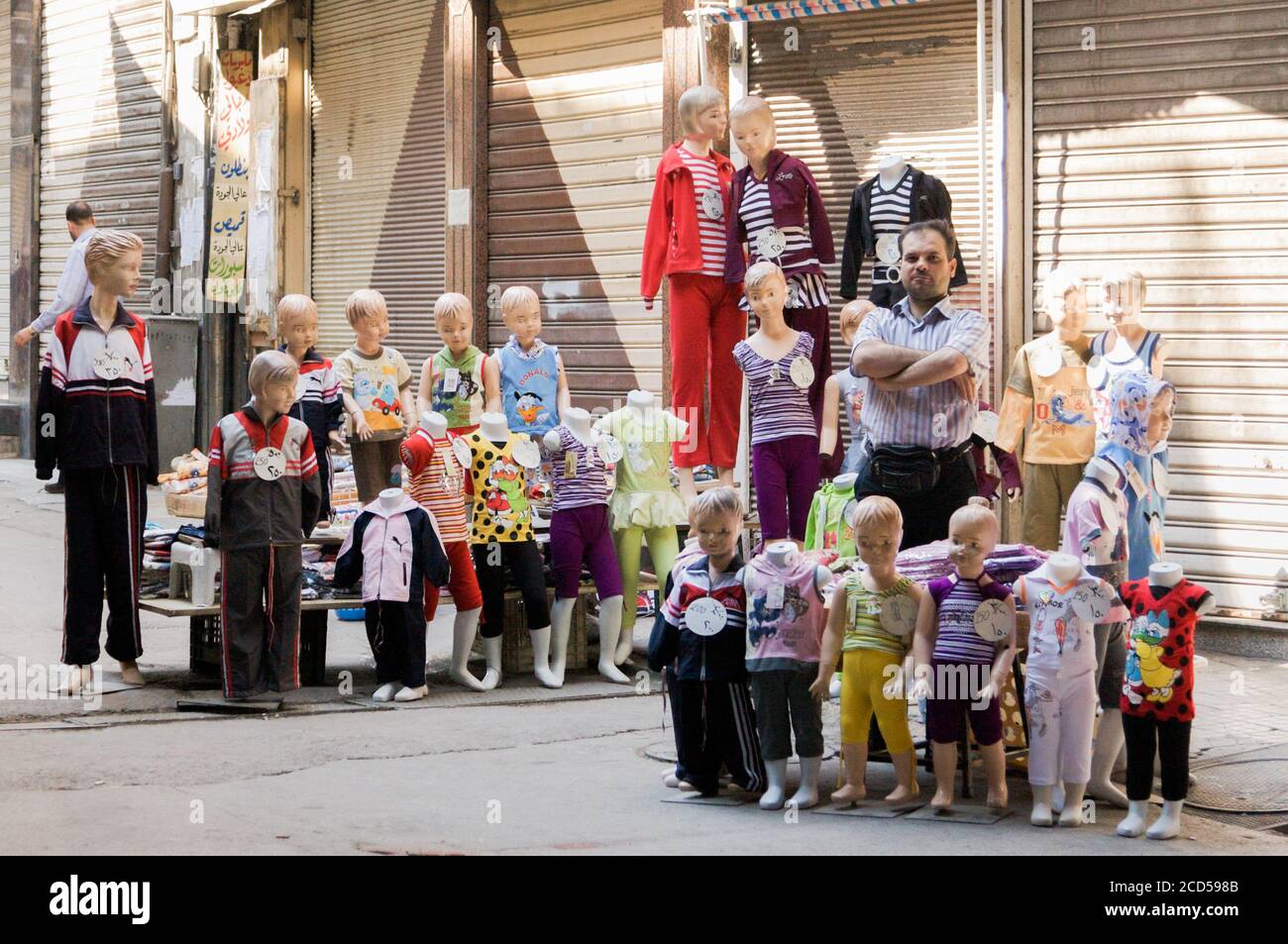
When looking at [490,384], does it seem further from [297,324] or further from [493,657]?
[493,657]

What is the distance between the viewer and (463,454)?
27.9 ft

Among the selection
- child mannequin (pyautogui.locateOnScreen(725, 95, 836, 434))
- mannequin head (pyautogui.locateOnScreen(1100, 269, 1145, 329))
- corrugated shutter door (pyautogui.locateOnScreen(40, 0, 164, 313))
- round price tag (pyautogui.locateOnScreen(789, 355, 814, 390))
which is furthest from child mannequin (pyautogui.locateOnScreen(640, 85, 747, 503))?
corrugated shutter door (pyautogui.locateOnScreen(40, 0, 164, 313))

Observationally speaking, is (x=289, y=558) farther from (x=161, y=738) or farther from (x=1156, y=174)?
(x=1156, y=174)

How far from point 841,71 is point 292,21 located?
644 cm

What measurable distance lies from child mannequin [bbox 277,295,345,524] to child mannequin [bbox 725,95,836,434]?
2.32m

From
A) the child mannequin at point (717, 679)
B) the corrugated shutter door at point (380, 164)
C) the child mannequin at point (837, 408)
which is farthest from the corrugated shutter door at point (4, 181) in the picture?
the child mannequin at point (717, 679)

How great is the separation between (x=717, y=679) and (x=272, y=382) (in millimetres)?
2734

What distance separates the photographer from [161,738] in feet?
23.8

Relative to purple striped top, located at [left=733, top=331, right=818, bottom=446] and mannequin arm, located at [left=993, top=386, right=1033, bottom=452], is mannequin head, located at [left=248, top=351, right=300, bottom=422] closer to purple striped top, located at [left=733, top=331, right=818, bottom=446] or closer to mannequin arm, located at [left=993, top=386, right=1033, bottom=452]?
purple striped top, located at [left=733, top=331, right=818, bottom=446]

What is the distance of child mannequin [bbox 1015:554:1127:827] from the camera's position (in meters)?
5.83

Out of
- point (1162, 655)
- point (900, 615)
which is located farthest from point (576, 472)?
point (1162, 655)
